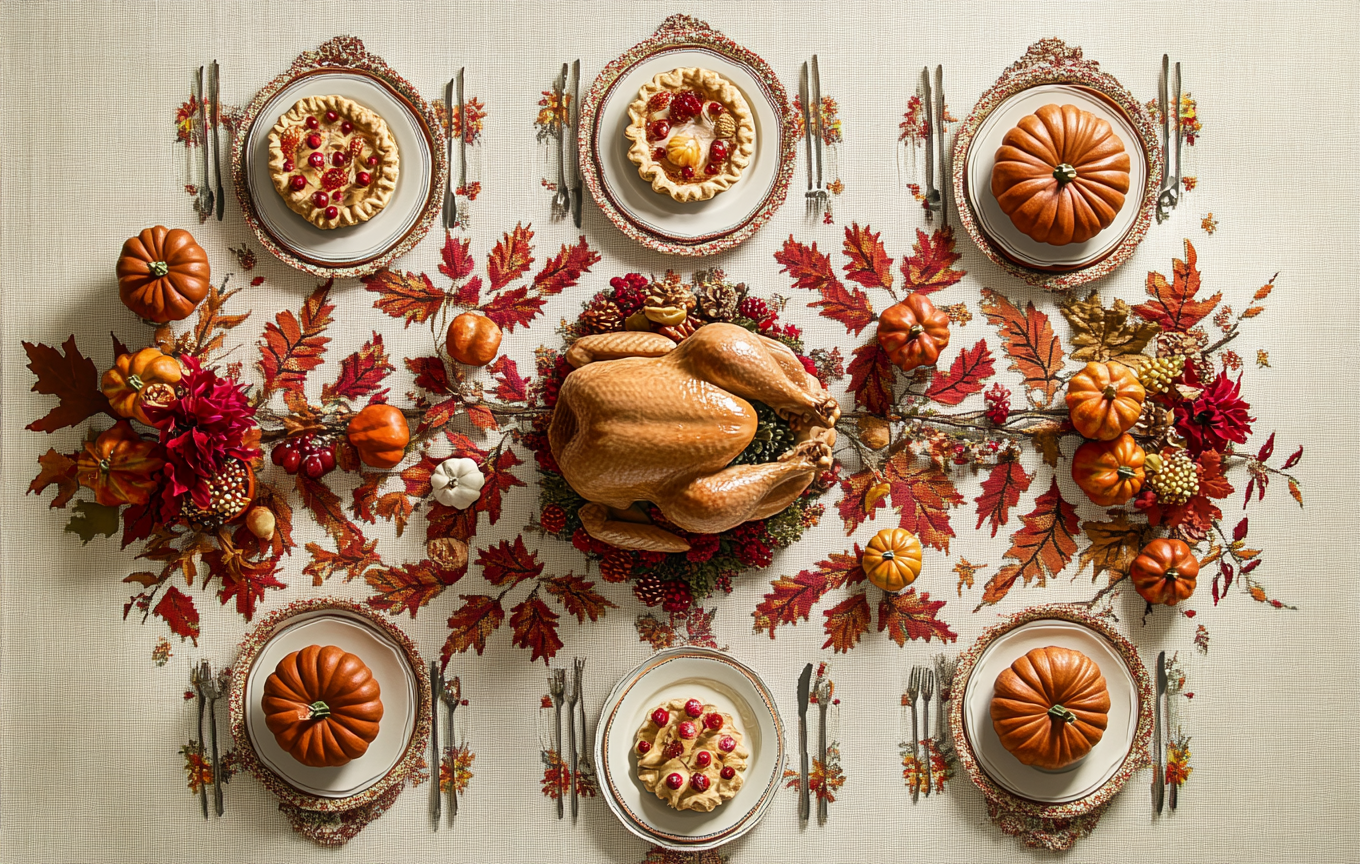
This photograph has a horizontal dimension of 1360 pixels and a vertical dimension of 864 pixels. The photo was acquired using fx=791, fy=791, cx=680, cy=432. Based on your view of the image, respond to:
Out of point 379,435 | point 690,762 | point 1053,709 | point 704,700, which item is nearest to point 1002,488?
point 1053,709

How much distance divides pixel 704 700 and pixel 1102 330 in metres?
2.32

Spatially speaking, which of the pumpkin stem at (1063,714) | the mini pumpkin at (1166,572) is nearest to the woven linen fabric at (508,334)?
the mini pumpkin at (1166,572)

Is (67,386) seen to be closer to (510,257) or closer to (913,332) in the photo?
(510,257)

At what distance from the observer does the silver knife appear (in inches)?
133

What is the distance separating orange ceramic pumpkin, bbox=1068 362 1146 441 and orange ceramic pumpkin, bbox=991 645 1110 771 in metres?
0.93

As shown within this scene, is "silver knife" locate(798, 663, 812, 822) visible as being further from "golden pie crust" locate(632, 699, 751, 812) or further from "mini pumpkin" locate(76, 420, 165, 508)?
"mini pumpkin" locate(76, 420, 165, 508)

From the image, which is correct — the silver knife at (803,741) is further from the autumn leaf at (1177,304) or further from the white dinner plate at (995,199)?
the autumn leaf at (1177,304)

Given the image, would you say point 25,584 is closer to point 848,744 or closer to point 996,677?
point 848,744

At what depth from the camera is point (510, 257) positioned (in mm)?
3373

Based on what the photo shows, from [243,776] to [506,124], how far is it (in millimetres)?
2994

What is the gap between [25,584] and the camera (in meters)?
3.39

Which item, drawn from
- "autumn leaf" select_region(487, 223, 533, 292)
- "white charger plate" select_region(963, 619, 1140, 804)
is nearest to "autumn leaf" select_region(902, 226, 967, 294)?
"white charger plate" select_region(963, 619, 1140, 804)

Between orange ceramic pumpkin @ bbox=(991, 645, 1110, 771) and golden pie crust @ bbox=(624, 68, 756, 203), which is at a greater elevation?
golden pie crust @ bbox=(624, 68, 756, 203)

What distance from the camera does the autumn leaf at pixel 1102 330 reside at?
11.1ft
